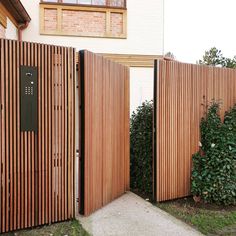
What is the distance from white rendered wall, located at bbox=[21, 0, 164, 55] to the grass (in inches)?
266

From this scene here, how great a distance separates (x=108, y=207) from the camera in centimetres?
568

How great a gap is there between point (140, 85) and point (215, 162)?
17.1ft

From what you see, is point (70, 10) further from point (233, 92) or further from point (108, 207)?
point (108, 207)

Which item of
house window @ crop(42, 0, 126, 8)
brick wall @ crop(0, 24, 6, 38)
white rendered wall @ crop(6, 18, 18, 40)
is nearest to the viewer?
brick wall @ crop(0, 24, 6, 38)

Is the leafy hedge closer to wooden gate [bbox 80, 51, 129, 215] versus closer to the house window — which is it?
wooden gate [bbox 80, 51, 129, 215]

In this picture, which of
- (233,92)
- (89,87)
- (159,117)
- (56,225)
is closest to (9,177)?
(56,225)

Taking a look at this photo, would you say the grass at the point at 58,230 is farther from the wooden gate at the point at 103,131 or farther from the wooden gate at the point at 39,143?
the wooden gate at the point at 103,131

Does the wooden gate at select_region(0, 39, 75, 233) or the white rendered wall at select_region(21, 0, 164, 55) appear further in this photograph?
the white rendered wall at select_region(21, 0, 164, 55)

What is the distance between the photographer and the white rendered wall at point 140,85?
10.8 metres

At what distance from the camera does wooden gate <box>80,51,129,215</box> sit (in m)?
5.17

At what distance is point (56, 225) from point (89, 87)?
1.96 metres

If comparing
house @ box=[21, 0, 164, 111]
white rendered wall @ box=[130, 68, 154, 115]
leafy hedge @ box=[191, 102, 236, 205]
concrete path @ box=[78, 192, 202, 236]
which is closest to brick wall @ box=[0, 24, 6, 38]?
house @ box=[21, 0, 164, 111]

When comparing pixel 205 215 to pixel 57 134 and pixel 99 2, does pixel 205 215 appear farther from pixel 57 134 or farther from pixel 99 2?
pixel 99 2

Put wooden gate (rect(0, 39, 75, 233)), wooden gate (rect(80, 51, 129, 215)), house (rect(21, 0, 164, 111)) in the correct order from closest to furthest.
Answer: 1. wooden gate (rect(0, 39, 75, 233))
2. wooden gate (rect(80, 51, 129, 215))
3. house (rect(21, 0, 164, 111))
